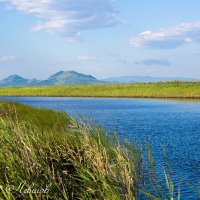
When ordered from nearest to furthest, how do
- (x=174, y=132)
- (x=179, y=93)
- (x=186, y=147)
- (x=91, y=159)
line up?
(x=91, y=159) < (x=186, y=147) < (x=174, y=132) < (x=179, y=93)

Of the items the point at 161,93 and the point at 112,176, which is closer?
the point at 112,176

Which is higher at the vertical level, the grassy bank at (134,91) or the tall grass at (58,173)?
the grassy bank at (134,91)

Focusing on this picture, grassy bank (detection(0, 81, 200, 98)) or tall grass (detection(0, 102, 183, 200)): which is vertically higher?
grassy bank (detection(0, 81, 200, 98))

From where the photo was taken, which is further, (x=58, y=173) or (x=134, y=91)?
(x=134, y=91)

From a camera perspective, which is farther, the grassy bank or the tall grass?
the grassy bank

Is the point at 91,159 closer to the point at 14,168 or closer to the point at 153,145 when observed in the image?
the point at 14,168

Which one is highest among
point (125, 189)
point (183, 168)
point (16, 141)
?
point (16, 141)

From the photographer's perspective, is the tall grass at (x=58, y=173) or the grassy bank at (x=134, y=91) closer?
the tall grass at (x=58, y=173)

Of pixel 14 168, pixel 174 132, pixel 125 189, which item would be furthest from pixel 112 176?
pixel 174 132

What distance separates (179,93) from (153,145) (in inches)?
2347

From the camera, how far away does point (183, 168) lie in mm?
18891

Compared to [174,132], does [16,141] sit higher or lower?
higher

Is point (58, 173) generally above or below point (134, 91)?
below

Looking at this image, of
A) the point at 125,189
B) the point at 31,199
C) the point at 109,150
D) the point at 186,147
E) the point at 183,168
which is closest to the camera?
the point at 31,199
